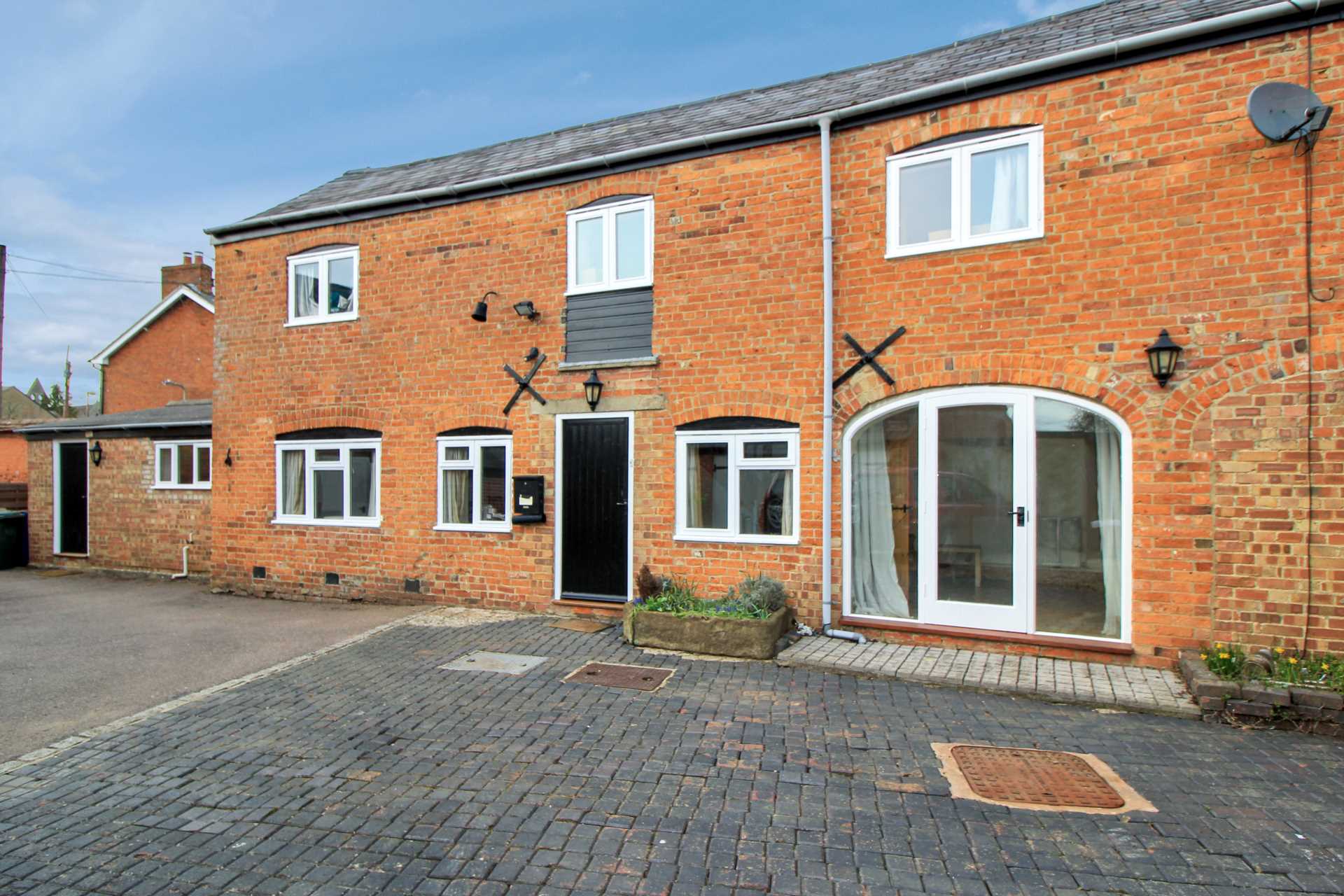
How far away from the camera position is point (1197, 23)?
6.13 metres

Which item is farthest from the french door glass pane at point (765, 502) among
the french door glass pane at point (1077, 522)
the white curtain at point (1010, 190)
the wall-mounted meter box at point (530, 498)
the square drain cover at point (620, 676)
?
the white curtain at point (1010, 190)

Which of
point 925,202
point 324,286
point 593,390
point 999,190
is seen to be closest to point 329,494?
point 324,286

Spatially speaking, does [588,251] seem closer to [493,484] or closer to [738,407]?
[738,407]

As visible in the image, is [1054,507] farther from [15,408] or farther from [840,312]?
[15,408]

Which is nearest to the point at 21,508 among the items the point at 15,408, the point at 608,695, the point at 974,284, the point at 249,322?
the point at 249,322

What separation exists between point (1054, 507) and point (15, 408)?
58878 mm

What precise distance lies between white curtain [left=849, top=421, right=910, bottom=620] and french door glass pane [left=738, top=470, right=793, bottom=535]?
68 cm

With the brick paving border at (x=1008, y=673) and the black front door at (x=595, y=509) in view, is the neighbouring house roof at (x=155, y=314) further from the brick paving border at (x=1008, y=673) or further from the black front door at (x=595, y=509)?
the brick paving border at (x=1008, y=673)

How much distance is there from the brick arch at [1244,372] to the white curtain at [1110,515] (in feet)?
1.69

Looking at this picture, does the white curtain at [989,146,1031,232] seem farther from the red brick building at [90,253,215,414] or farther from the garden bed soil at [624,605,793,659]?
the red brick building at [90,253,215,414]

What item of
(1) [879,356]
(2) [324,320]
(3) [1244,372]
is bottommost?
(3) [1244,372]

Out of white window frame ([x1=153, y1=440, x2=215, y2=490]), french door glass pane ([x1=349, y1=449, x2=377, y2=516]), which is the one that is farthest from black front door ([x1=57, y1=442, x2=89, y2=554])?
french door glass pane ([x1=349, y1=449, x2=377, y2=516])

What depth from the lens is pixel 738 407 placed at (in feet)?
26.0

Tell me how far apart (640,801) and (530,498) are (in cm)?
541
